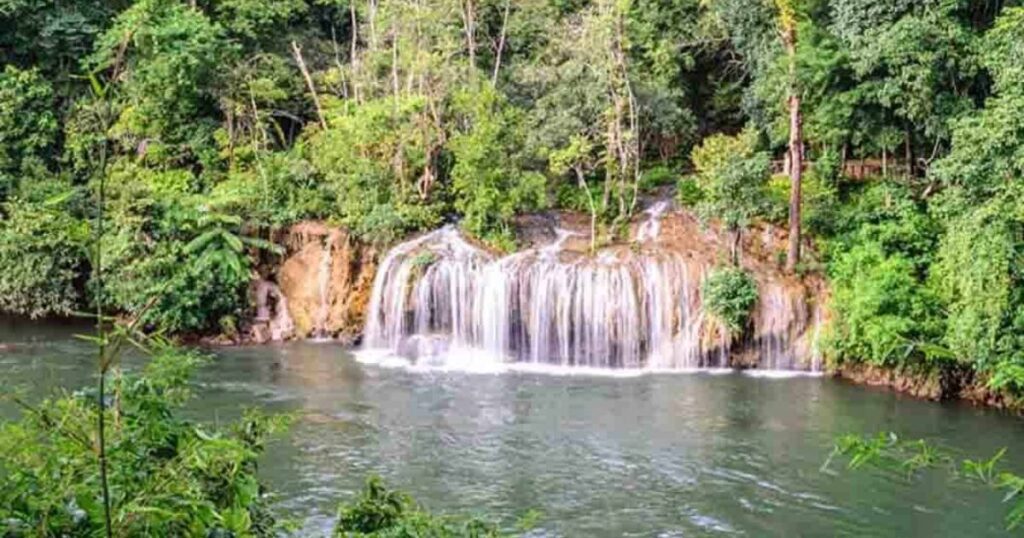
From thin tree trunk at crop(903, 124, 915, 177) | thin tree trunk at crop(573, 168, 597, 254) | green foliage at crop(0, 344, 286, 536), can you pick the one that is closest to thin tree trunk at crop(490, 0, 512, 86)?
thin tree trunk at crop(573, 168, 597, 254)

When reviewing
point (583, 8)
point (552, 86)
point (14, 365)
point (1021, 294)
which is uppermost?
point (583, 8)

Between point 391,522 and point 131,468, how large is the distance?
1.82 meters

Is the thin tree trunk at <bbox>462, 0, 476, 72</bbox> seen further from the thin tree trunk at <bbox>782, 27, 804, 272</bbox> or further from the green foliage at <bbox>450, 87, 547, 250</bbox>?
the thin tree trunk at <bbox>782, 27, 804, 272</bbox>

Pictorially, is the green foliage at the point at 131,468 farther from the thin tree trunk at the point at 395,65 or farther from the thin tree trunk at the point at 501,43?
the thin tree trunk at the point at 501,43

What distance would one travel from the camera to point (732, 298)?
61.1 ft

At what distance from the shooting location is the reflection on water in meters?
11.7

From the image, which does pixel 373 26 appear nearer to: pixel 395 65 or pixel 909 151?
pixel 395 65

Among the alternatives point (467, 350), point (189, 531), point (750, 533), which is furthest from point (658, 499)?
point (189, 531)

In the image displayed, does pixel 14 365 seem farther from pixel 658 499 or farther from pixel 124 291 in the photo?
pixel 658 499

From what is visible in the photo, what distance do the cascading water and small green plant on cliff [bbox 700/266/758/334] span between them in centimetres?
26

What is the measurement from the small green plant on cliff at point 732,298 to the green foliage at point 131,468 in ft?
50.4

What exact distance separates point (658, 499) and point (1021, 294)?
7048 millimetres

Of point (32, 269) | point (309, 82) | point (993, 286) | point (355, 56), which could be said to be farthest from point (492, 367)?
point (355, 56)

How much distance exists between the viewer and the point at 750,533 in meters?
11.2
